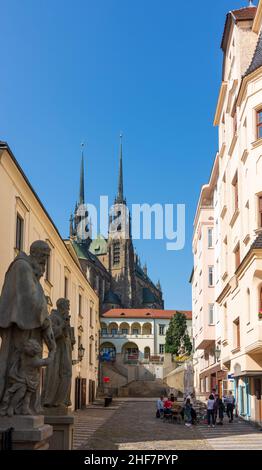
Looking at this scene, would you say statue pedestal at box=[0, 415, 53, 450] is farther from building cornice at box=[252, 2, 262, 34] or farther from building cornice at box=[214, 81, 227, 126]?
building cornice at box=[214, 81, 227, 126]

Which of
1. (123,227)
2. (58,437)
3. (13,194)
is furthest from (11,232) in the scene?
(123,227)

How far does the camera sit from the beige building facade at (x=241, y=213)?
2250cm

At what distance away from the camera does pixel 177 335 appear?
324 ft

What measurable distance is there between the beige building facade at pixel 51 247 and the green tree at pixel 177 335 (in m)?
51.4

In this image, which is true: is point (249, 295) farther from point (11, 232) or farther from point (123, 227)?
point (123, 227)

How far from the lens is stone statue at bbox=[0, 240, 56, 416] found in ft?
18.5

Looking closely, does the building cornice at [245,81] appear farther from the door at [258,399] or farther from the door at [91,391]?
the door at [91,391]

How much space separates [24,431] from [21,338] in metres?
0.90

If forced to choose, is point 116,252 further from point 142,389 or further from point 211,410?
point 211,410

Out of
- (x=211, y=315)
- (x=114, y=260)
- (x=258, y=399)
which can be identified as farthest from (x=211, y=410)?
(x=114, y=260)

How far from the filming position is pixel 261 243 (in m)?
20.6

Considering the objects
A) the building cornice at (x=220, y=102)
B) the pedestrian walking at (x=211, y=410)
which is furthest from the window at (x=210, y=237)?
the pedestrian walking at (x=211, y=410)
